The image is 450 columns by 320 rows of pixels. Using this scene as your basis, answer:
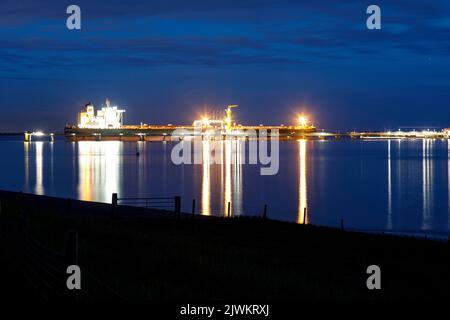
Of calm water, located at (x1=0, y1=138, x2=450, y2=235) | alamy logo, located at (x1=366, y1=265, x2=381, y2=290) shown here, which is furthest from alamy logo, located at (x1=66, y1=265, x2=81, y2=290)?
calm water, located at (x1=0, y1=138, x2=450, y2=235)

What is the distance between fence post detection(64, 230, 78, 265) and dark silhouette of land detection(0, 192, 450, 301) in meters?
0.02

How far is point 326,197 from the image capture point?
5081 cm

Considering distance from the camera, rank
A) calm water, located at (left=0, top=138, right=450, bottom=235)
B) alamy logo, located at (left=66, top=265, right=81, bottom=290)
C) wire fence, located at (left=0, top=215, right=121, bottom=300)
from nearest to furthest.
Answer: alamy logo, located at (left=66, top=265, right=81, bottom=290) < wire fence, located at (left=0, top=215, right=121, bottom=300) < calm water, located at (left=0, top=138, right=450, bottom=235)

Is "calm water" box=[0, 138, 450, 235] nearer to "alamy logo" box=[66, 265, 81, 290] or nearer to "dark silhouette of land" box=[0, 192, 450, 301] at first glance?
"dark silhouette of land" box=[0, 192, 450, 301]

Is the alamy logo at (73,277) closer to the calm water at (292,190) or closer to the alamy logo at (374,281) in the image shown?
the alamy logo at (374,281)

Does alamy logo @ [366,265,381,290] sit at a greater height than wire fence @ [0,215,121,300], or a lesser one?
lesser

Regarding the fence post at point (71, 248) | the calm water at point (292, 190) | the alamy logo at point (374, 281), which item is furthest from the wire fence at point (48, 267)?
the calm water at point (292, 190)

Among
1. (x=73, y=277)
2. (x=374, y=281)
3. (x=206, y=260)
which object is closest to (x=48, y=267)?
(x=73, y=277)

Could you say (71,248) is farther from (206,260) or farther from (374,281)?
(374,281)

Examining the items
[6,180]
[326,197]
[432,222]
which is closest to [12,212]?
[432,222]

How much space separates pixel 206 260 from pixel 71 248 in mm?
6670

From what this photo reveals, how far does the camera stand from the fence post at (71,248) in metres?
7.60

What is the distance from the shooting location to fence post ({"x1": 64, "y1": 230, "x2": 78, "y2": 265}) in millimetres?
7596
